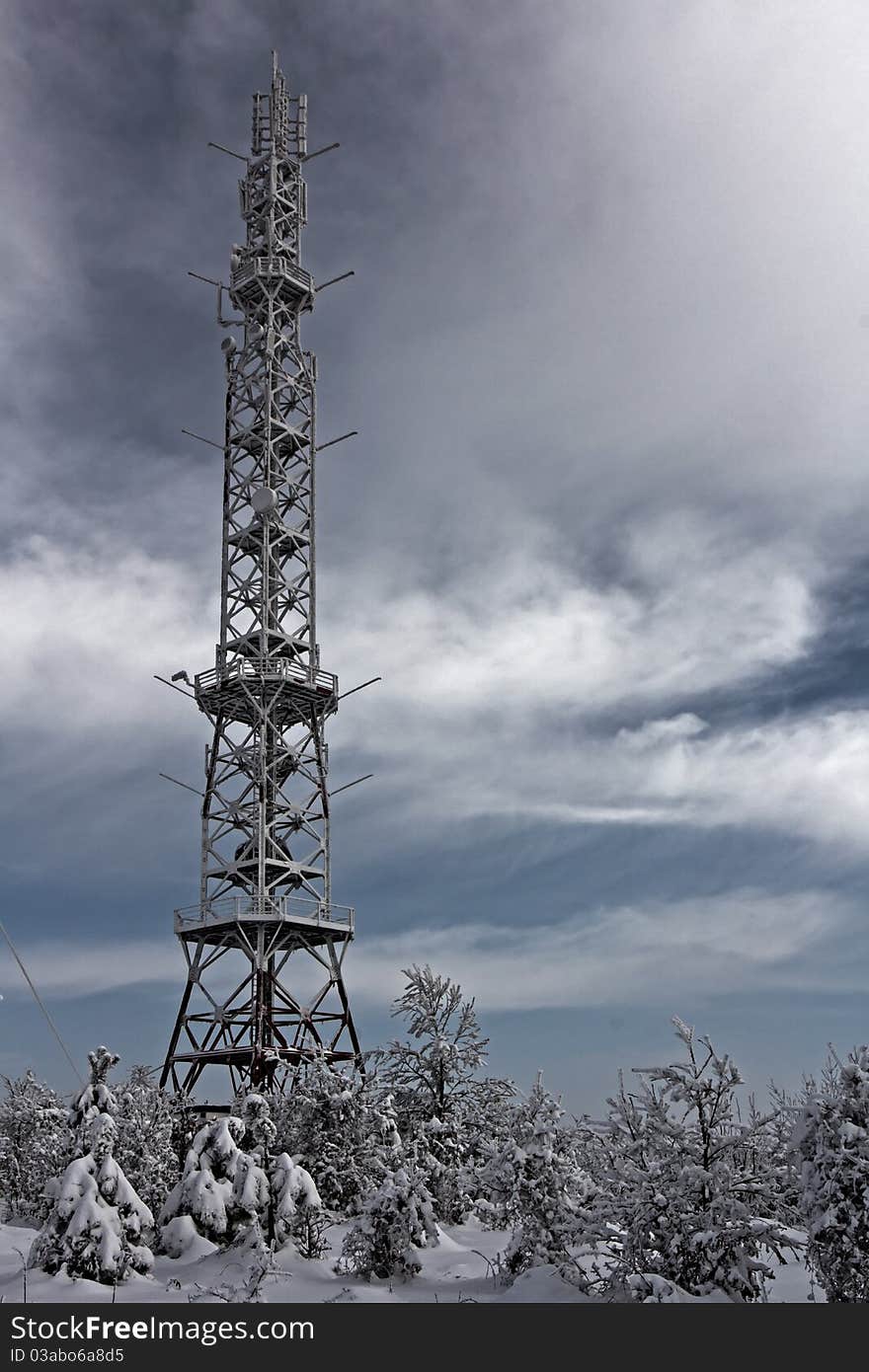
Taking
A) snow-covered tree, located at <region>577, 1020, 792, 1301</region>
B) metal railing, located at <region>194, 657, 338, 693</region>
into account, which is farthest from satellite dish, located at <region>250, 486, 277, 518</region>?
snow-covered tree, located at <region>577, 1020, 792, 1301</region>

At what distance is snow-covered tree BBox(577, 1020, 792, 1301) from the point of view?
634 inches

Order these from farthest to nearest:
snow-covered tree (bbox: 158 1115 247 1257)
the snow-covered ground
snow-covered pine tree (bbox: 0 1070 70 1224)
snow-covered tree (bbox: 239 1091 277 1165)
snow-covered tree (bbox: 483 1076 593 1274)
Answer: snow-covered pine tree (bbox: 0 1070 70 1224)
snow-covered tree (bbox: 239 1091 277 1165)
snow-covered tree (bbox: 158 1115 247 1257)
snow-covered tree (bbox: 483 1076 593 1274)
the snow-covered ground

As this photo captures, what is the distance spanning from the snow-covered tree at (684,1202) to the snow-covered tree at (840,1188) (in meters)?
0.75

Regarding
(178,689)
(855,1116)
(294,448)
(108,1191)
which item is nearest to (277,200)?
(294,448)

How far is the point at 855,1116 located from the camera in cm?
1549

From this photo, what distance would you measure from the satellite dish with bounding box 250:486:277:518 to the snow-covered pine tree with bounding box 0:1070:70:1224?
89.0 feet

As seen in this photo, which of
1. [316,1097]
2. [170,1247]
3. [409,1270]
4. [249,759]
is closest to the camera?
[409,1270]

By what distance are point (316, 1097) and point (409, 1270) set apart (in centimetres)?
696

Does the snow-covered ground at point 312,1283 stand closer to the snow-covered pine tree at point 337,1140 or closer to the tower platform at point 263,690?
the snow-covered pine tree at point 337,1140

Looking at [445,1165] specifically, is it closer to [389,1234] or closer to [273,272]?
[389,1234]

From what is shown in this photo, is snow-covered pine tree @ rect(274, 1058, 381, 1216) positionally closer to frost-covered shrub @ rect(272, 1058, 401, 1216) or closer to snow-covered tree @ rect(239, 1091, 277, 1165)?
frost-covered shrub @ rect(272, 1058, 401, 1216)

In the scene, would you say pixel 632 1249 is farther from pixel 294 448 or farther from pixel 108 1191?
pixel 294 448

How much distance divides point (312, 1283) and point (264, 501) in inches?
1416

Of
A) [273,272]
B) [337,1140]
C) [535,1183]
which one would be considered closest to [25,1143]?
[337,1140]
